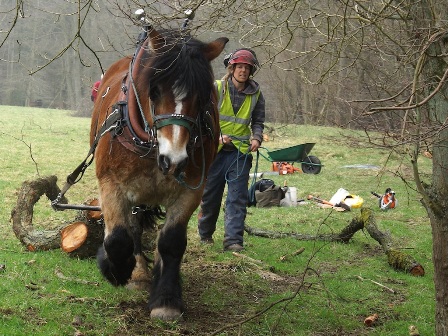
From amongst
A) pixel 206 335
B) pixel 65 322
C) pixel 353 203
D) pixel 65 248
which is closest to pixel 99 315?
pixel 65 322

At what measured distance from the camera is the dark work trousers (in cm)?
692

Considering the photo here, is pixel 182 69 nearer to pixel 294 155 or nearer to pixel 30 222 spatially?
pixel 30 222

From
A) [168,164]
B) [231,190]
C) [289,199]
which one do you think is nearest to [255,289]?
[231,190]

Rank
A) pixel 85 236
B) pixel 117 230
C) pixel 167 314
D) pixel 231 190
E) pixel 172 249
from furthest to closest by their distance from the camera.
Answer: pixel 231 190
pixel 85 236
pixel 172 249
pixel 117 230
pixel 167 314

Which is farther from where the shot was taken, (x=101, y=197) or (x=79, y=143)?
(x=79, y=143)

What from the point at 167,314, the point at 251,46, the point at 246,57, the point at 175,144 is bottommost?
the point at 167,314

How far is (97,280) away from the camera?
5.53m

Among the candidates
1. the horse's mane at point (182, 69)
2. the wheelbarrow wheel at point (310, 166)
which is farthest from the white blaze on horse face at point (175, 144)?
the wheelbarrow wheel at point (310, 166)

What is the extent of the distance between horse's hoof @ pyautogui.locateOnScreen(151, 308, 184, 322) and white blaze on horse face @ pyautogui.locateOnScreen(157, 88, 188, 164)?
3.90 feet

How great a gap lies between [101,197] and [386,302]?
2.54m

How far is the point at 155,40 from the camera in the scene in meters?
4.49

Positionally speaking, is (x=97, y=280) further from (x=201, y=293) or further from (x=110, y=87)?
(x=110, y=87)

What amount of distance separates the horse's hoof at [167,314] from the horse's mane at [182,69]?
4.85 ft

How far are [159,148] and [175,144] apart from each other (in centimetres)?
12
